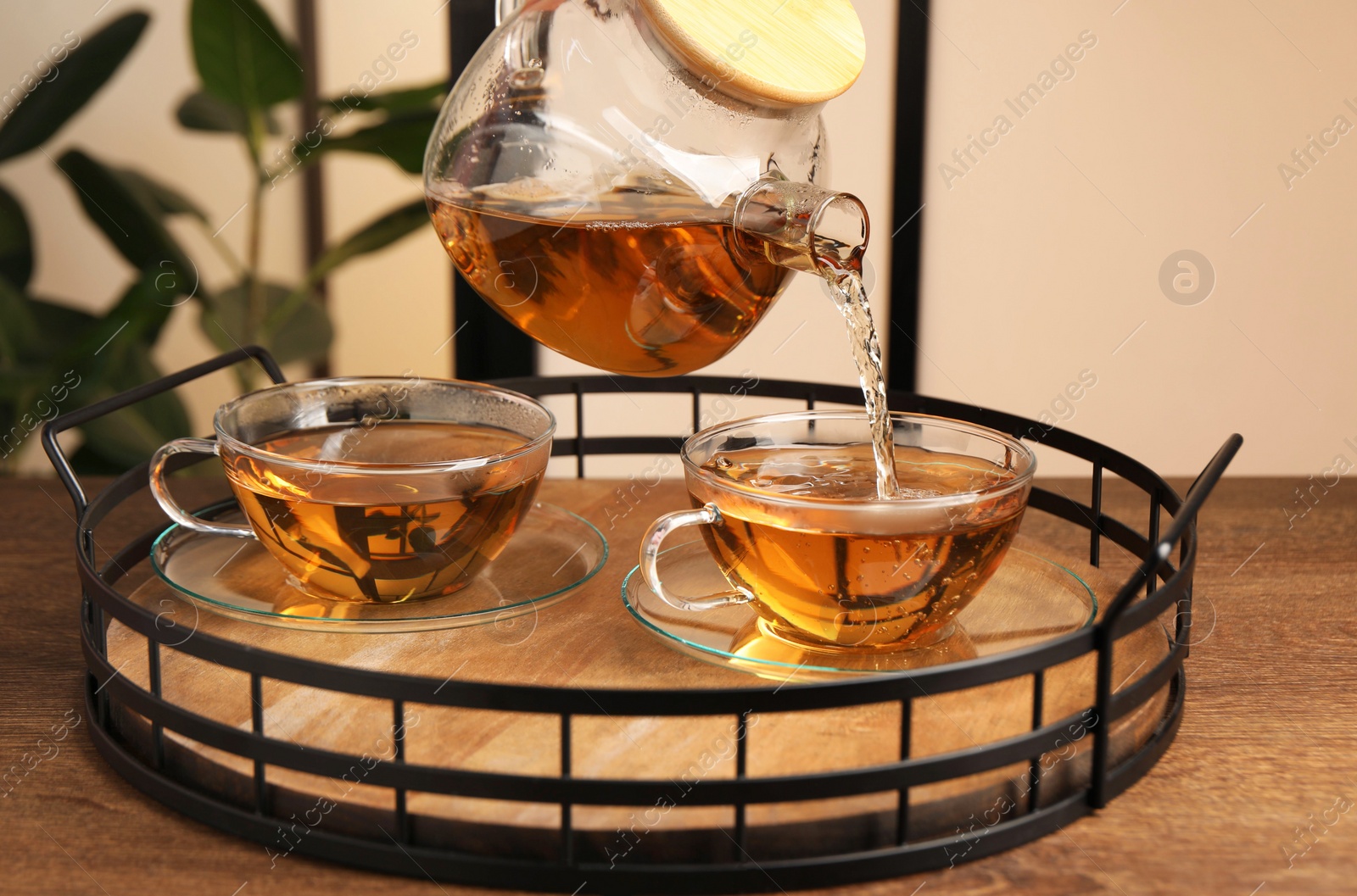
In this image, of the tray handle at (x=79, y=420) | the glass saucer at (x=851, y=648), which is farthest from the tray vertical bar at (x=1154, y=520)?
the tray handle at (x=79, y=420)

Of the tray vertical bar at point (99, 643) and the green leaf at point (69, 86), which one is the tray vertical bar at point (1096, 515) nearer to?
the tray vertical bar at point (99, 643)

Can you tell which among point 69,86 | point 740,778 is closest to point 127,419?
point 69,86

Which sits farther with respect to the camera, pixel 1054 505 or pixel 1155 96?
pixel 1155 96

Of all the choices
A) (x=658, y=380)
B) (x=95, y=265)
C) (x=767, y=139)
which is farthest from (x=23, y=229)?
(x=767, y=139)

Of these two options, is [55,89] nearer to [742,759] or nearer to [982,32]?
[982,32]

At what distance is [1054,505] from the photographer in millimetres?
673

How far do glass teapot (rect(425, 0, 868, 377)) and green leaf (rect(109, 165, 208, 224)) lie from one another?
3.28 ft

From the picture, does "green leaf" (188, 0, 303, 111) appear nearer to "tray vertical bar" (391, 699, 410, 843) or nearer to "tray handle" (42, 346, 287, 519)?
"tray handle" (42, 346, 287, 519)

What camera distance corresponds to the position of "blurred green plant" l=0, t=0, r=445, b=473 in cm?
131

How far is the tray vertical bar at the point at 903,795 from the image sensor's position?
410 mm

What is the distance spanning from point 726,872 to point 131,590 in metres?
0.37

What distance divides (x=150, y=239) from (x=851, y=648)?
43.9 inches

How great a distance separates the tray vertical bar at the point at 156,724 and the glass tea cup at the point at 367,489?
0.10 meters

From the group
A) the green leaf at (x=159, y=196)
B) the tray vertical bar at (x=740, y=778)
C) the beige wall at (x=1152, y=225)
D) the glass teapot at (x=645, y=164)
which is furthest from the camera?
the green leaf at (x=159, y=196)
